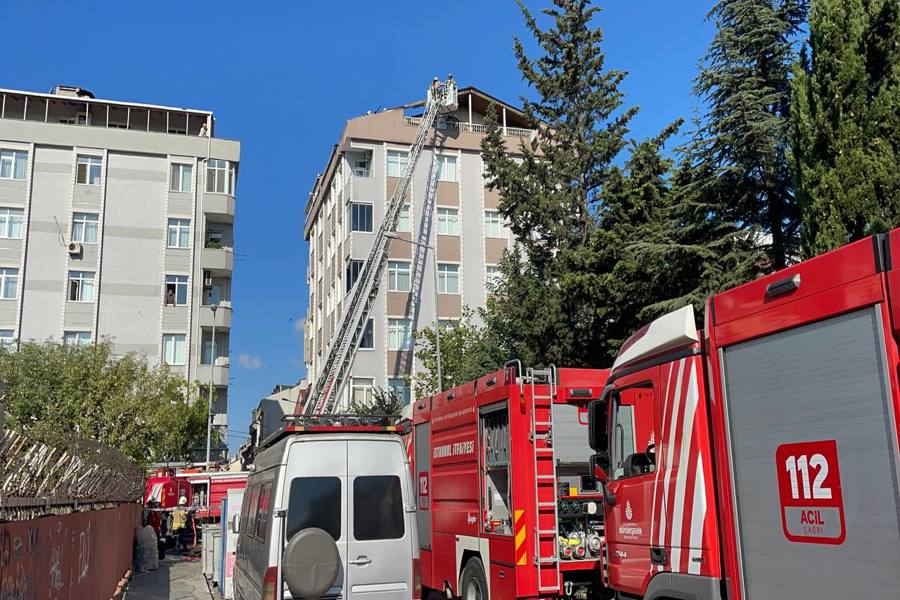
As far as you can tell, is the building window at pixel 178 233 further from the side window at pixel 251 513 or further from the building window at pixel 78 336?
the side window at pixel 251 513

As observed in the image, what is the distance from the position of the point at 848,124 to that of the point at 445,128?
113 ft

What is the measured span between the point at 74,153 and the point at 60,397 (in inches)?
809

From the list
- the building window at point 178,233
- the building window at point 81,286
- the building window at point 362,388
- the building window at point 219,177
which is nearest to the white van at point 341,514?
the building window at point 362,388

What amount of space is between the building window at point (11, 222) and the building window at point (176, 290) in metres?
8.50

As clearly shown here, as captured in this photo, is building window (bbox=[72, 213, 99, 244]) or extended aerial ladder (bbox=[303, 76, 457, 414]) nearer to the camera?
extended aerial ladder (bbox=[303, 76, 457, 414])

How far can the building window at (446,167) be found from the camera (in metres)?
45.2

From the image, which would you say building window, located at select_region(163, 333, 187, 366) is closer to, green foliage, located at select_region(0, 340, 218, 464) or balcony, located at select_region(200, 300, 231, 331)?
balcony, located at select_region(200, 300, 231, 331)

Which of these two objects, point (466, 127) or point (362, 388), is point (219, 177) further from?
point (362, 388)

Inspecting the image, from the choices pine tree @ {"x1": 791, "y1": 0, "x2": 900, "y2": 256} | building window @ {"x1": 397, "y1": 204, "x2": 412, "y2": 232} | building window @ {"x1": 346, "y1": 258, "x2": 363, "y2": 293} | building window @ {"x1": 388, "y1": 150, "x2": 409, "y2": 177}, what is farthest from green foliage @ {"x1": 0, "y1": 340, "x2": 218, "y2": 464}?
pine tree @ {"x1": 791, "y1": 0, "x2": 900, "y2": 256}

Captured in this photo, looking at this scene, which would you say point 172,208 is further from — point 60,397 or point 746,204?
point 746,204

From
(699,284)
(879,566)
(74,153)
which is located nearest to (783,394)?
(879,566)

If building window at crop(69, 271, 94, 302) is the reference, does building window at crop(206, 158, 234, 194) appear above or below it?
above

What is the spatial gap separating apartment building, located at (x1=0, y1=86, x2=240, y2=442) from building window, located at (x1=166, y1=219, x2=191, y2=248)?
2.4 inches

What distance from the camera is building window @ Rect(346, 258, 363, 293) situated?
4262 centimetres
